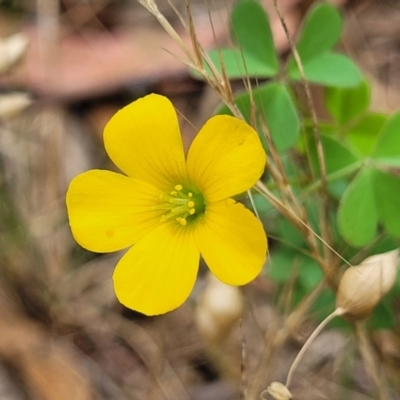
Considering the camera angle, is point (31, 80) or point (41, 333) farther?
point (31, 80)

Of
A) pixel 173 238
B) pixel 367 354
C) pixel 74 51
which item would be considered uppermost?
pixel 74 51

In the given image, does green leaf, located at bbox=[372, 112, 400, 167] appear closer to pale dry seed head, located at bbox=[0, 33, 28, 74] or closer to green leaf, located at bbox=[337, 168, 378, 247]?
green leaf, located at bbox=[337, 168, 378, 247]

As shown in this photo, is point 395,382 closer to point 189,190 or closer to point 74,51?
point 189,190

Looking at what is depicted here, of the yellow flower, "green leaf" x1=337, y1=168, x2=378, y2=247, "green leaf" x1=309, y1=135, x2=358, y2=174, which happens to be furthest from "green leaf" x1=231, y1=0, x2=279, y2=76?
the yellow flower

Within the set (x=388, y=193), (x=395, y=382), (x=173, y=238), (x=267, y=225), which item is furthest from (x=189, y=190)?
(x=395, y=382)

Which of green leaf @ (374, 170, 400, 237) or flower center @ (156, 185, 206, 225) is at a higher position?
flower center @ (156, 185, 206, 225)

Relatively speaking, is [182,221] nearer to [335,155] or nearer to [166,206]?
[166,206]

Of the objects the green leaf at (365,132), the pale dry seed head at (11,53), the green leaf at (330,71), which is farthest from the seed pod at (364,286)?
the pale dry seed head at (11,53)

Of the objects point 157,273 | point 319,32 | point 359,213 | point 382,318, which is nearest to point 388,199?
point 359,213
